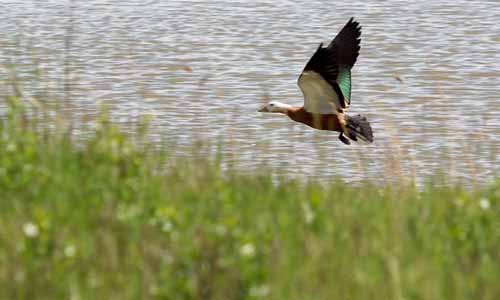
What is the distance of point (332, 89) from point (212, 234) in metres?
4.35

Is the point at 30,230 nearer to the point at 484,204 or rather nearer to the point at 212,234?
the point at 212,234

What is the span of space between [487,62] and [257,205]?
8941mm

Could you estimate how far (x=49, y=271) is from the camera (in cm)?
453

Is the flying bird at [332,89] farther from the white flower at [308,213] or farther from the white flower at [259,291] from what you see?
the white flower at [259,291]

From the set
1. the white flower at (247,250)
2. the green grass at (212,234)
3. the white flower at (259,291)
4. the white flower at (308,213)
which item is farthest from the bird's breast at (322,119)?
Result: the white flower at (259,291)

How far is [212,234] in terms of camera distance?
15.4 ft

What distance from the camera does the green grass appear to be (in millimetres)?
4461

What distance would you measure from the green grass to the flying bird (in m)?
2.77

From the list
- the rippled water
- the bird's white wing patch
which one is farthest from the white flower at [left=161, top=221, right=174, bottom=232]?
the bird's white wing patch

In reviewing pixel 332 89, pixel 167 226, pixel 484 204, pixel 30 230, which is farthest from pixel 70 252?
pixel 332 89

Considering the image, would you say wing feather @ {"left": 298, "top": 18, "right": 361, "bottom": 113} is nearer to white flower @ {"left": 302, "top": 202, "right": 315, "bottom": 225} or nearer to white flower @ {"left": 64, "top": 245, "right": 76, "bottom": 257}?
white flower @ {"left": 302, "top": 202, "right": 315, "bottom": 225}

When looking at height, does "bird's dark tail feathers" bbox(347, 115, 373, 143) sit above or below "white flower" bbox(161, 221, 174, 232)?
below

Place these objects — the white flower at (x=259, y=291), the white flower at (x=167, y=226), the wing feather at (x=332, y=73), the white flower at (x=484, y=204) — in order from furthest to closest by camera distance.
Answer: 1. the wing feather at (x=332, y=73)
2. the white flower at (x=484, y=204)
3. the white flower at (x=167, y=226)
4. the white flower at (x=259, y=291)

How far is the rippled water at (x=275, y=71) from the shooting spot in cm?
969
